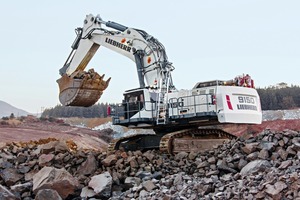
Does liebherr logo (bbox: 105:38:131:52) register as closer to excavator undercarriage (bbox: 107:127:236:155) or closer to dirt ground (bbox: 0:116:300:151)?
excavator undercarriage (bbox: 107:127:236:155)

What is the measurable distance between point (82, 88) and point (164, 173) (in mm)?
4641

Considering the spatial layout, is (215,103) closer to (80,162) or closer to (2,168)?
(80,162)

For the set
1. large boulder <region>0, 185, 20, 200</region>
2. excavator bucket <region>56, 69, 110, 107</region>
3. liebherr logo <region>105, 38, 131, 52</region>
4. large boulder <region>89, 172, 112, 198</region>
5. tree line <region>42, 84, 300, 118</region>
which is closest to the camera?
large boulder <region>0, 185, 20, 200</region>

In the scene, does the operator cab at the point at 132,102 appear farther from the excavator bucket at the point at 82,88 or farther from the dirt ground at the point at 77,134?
the dirt ground at the point at 77,134

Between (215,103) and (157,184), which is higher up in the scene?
(215,103)

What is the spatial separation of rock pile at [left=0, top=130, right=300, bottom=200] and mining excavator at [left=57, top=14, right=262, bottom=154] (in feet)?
4.06

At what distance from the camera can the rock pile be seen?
7.85 meters

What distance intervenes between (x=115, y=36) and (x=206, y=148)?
548cm

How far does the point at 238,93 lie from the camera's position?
503 inches

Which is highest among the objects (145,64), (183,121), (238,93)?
(145,64)

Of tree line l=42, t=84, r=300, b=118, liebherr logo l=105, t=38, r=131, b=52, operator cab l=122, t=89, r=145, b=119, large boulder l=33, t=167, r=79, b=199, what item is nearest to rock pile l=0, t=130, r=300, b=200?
large boulder l=33, t=167, r=79, b=199

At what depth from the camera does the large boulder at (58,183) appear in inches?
399

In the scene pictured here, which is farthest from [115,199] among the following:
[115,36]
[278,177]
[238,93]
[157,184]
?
[115,36]

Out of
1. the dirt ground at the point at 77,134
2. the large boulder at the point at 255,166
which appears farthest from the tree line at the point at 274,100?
the large boulder at the point at 255,166
